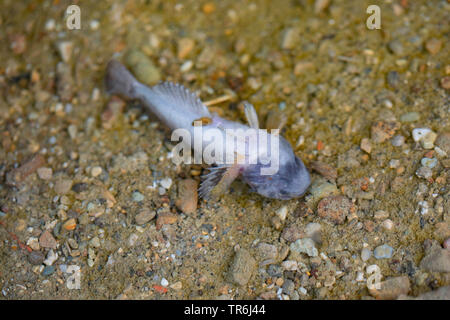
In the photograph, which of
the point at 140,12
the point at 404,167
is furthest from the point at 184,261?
the point at 140,12

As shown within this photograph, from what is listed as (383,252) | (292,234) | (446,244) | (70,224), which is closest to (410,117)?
(446,244)

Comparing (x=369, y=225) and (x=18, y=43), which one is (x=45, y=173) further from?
(x=369, y=225)

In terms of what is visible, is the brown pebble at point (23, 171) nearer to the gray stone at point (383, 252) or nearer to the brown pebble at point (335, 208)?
the brown pebble at point (335, 208)

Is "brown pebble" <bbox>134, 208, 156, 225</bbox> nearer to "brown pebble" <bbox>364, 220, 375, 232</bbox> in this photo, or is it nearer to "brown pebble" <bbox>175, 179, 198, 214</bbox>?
"brown pebble" <bbox>175, 179, 198, 214</bbox>

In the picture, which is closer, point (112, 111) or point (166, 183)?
point (166, 183)

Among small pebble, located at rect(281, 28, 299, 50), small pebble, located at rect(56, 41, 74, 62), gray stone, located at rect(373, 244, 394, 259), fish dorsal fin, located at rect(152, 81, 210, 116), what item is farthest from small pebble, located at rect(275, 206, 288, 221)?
small pebble, located at rect(56, 41, 74, 62)

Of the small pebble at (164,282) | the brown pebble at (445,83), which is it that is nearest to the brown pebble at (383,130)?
the brown pebble at (445,83)
